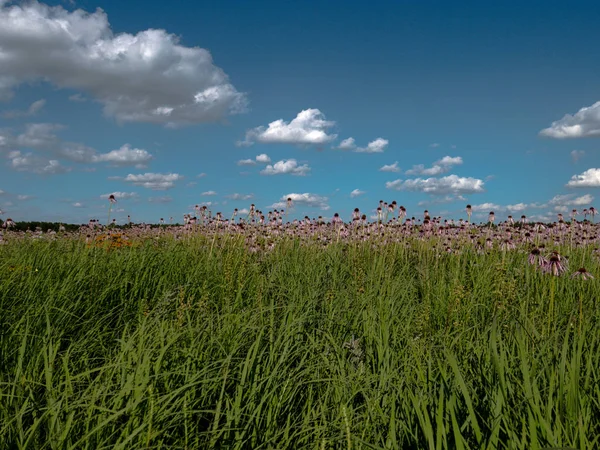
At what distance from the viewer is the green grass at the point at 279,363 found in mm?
2127

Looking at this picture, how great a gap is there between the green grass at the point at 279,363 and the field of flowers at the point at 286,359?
0.06ft

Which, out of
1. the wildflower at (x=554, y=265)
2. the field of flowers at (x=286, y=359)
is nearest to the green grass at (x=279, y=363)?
the field of flowers at (x=286, y=359)

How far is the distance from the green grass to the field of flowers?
2 cm

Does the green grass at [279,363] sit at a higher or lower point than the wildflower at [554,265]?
lower

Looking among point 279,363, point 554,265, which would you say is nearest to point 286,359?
point 279,363

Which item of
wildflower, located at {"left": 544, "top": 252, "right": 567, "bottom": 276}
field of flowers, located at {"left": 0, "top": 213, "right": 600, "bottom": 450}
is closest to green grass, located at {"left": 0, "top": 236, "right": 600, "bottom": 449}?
field of flowers, located at {"left": 0, "top": 213, "right": 600, "bottom": 450}

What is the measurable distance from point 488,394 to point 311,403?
39.0 inches

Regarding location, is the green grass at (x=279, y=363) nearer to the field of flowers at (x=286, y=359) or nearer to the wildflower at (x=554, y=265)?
the field of flowers at (x=286, y=359)

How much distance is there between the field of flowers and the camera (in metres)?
2.13

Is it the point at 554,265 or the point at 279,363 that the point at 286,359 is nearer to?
the point at 279,363

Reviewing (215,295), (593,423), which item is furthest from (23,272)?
(593,423)

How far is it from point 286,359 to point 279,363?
24 centimetres

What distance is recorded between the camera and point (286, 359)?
3.05 meters

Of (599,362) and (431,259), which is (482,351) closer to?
(599,362)
